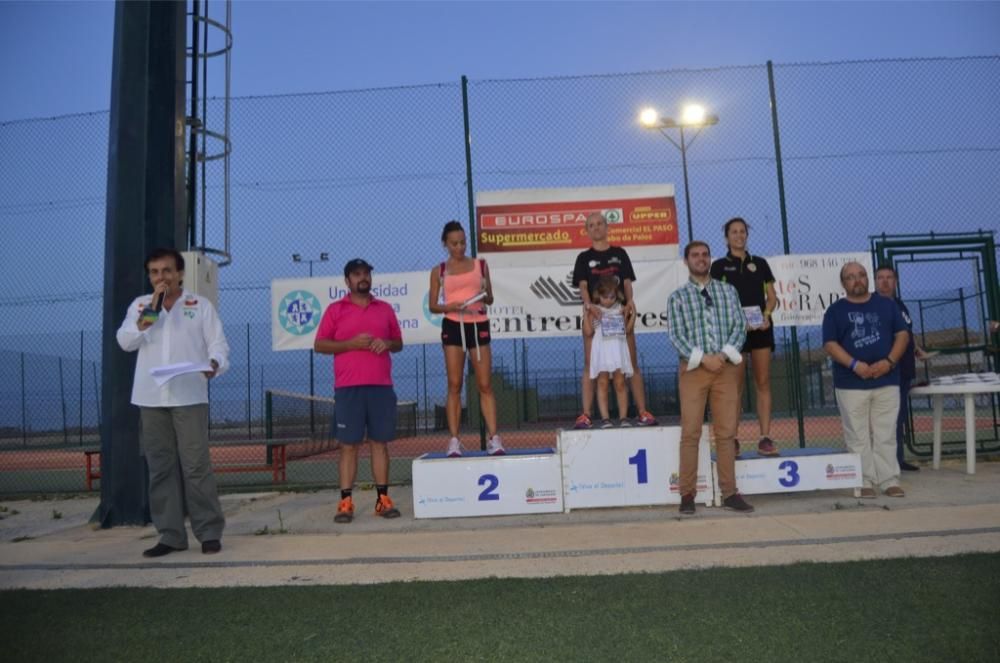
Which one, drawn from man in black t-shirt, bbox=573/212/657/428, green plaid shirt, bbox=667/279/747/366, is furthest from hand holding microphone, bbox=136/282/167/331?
green plaid shirt, bbox=667/279/747/366

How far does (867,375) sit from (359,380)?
3880 mm

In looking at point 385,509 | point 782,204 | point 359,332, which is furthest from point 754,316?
point 385,509

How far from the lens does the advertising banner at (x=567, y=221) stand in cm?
768

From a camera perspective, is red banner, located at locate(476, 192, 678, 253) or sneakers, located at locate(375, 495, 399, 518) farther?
red banner, located at locate(476, 192, 678, 253)

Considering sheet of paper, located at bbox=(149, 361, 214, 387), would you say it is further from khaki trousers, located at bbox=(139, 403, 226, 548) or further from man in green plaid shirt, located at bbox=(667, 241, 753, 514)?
man in green plaid shirt, located at bbox=(667, 241, 753, 514)

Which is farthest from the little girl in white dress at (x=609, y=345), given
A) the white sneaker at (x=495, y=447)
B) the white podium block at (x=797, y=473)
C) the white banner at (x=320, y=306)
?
the white banner at (x=320, y=306)

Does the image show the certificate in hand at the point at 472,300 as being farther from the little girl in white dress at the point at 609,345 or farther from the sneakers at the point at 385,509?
the sneakers at the point at 385,509

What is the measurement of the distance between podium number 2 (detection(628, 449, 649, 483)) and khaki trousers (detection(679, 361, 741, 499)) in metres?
0.31

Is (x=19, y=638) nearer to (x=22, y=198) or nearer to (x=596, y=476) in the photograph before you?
(x=596, y=476)

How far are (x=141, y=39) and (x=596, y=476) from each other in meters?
5.09

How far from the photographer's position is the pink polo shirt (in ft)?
18.7

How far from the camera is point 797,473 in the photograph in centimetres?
576

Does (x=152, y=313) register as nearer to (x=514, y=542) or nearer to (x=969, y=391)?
(x=514, y=542)

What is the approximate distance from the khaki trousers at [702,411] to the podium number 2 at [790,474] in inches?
23.2
